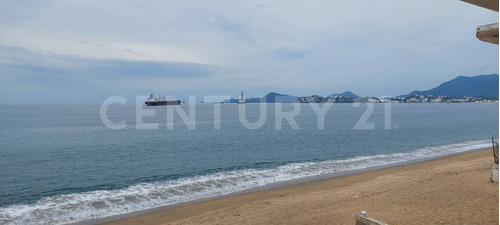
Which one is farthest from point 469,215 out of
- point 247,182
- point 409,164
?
point 409,164

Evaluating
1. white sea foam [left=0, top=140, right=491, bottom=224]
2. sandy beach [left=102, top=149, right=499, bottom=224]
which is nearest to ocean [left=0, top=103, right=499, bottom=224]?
white sea foam [left=0, top=140, right=491, bottom=224]

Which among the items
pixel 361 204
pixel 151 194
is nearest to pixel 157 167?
pixel 151 194

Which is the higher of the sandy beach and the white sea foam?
the sandy beach

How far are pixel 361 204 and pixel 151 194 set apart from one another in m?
9.58

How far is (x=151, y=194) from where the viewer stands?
1820cm

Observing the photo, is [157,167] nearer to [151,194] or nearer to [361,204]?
[151,194]

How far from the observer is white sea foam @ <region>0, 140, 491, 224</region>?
15086 mm

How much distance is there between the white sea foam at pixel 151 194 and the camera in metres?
15.1

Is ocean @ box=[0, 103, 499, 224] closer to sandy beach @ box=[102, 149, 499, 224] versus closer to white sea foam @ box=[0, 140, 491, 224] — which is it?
white sea foam @ box=[0, 140, 491, 224]

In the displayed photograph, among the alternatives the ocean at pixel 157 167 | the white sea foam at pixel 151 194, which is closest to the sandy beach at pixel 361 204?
the white sea foam at pixel 151 194

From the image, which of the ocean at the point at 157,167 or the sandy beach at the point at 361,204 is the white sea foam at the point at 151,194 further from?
the sandy beach at the point at 361,204

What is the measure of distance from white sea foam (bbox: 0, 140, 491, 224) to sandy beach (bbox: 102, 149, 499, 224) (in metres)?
1.63

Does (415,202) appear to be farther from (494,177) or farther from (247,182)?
(247,182)

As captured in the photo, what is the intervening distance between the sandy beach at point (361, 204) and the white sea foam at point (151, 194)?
163 centimetres
